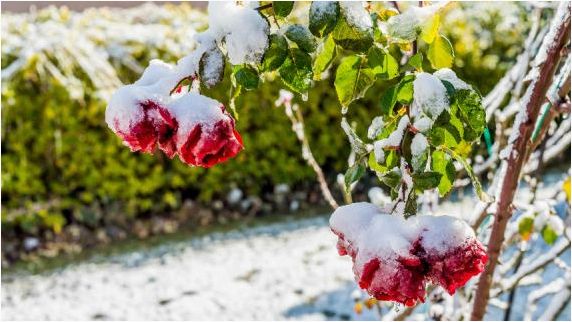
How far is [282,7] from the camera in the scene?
816mm

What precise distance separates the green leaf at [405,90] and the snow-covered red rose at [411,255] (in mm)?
148

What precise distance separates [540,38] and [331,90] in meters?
3.66

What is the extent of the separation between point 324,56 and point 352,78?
0.17 ft

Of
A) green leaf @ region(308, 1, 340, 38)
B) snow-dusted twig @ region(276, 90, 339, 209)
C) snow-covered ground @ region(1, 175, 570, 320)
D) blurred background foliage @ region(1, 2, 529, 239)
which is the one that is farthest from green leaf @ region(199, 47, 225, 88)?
blurred background foliage @ region(1, 2, 529, 239)

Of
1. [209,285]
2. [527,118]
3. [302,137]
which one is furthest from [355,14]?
[209,285]

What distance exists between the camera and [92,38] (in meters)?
4.97

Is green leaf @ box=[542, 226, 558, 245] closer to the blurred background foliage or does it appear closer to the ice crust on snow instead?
the ice crust on snow

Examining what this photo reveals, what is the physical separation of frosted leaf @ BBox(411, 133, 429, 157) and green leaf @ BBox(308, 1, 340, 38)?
17 cm

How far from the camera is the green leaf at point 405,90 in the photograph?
32.3 inches

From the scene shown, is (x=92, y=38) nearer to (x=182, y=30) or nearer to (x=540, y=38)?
(x=182, y=30)

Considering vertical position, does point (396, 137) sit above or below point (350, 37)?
below

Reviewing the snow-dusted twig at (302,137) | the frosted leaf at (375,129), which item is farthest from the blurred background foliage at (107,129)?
the frosted leaf at (375,129)

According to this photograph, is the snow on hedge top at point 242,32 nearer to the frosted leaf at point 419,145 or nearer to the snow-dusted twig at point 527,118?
the frosted leaf at point 419,145

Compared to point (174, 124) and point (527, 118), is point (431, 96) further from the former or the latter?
point (527, 118)
